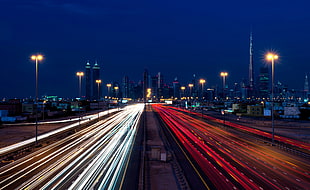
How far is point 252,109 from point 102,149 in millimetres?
71161

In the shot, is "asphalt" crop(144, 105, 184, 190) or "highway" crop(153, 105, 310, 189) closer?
"asphalt" crop(144, 105, 184, 190)

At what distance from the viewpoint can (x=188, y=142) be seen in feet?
106

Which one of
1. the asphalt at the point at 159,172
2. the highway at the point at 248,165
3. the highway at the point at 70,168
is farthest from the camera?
the highway at the point at 248,165

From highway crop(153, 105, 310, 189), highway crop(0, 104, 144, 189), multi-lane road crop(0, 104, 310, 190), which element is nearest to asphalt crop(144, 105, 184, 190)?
multi-lane road crop(0, 104, 310, 190)

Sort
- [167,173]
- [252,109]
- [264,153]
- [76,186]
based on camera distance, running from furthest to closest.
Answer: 1. [252,109]
2. [264,153]
3. [167,173]
4. [76,186]

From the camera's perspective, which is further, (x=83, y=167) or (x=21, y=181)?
(x=83, y=167)

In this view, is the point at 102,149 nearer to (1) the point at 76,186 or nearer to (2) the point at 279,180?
(1) the point at 76,186

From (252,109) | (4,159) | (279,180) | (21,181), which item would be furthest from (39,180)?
(252,109)

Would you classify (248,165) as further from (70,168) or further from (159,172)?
(70,168)

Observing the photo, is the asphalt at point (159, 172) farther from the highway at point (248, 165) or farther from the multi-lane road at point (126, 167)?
the highway at point (248, 165)

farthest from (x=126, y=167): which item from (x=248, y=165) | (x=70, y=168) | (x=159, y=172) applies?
(x=248, y=165)

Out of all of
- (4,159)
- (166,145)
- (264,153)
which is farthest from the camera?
(166,145)

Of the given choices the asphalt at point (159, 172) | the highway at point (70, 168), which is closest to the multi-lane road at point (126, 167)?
the highway at point (70, 168)

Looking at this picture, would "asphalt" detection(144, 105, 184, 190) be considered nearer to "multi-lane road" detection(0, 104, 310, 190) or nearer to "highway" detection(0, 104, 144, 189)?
"multi-lane road" detection(0, 104, 310, 190)
